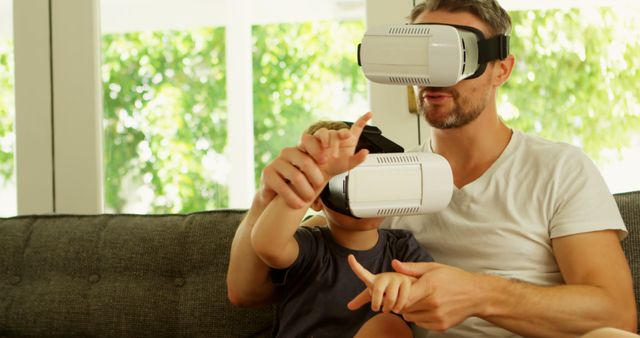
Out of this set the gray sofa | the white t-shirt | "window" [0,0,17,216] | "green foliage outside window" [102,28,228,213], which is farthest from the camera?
"window" [0,0,17,216]

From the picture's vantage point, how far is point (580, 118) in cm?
246

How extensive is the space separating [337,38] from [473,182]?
0.96 meters

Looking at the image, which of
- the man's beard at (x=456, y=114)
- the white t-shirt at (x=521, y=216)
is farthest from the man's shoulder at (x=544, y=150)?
the man's beard at (x=456, y=114)

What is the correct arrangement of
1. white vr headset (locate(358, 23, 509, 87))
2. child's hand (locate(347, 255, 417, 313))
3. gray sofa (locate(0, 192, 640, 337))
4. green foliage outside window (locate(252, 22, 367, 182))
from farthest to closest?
green foliage outside window (locate(252, 22, 367, 182)) → gray sofa (locate(0, 192, 640, 337)) → white vr headset (locate(358, 23, 509, 87)) → child's hand (locate(347, 255, 417, 313))

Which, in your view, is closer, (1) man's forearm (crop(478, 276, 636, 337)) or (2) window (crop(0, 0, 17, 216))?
(1) man's forearm (crop(478, 276, 636, 337))

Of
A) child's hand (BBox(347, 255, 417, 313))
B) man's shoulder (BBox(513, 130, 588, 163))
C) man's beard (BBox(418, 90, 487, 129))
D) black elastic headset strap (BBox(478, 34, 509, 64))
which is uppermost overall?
black elastic headset strap (BBox(478, 34, 509, 64))

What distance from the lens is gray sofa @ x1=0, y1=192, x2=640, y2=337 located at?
208cm

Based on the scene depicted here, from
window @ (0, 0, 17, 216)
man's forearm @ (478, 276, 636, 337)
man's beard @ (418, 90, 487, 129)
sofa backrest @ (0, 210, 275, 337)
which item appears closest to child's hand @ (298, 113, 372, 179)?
man's forearm @ (478, 276, 636, 337)

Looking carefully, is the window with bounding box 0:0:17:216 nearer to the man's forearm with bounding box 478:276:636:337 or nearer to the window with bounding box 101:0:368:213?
the window with bounding box 101:0:368:213

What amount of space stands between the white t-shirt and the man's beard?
0.37 ft

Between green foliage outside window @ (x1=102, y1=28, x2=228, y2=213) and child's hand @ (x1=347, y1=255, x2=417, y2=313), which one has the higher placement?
green foliage outside window @ (x1=102, y1=28, x2=228, y2=213)

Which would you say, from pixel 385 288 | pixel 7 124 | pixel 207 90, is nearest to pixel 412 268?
pixel 385 288

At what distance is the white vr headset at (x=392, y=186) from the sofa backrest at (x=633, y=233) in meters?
0.55

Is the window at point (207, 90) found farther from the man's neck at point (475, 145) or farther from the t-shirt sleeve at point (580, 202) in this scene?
the t-shirt sleeve at point (580, 202)
